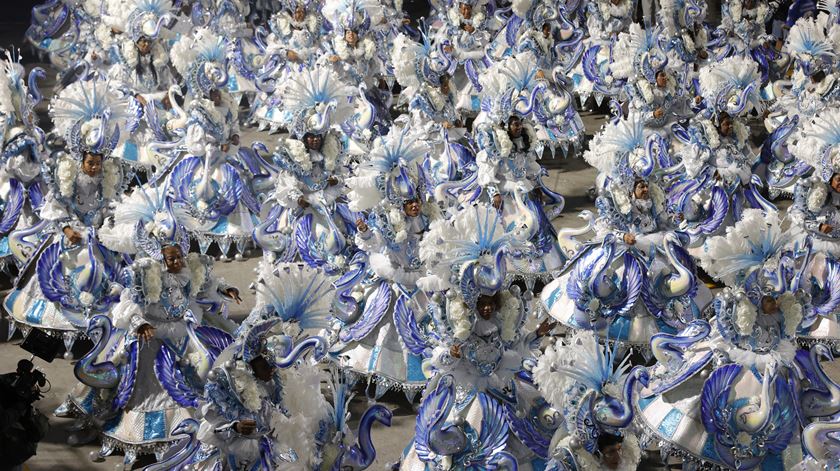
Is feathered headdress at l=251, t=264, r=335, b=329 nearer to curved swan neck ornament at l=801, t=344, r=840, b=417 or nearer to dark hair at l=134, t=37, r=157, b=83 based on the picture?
curved swan neck ornament at l=801, t=344, r=840, b=417

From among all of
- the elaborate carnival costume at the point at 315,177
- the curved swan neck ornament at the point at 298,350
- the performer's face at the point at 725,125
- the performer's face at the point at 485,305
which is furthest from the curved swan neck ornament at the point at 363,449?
the performer's face at the point at 725,125

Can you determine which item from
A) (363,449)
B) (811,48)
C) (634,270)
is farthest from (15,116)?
(811,48)

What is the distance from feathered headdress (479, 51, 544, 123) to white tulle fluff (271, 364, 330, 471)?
16.7 ft

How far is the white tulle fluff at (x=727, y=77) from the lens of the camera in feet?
46.5

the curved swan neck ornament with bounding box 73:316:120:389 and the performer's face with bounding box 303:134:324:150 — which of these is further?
the performer's face with bounding box 303:134:324:150

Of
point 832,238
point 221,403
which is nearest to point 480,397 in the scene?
point 221,403

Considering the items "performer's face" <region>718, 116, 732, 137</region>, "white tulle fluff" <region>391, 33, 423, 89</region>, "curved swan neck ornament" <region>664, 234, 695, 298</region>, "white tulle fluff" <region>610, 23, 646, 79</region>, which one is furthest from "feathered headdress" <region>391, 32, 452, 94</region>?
"curved swan neck ornament" <region>664, 234, 695, 298</region>

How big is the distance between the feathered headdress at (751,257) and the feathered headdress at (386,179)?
9.41ft

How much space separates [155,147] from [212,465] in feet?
22.3

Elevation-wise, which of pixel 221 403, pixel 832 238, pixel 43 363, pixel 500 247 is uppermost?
pixel 500 247

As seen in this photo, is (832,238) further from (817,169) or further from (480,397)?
(480,397)

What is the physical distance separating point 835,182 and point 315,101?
17.5 ft

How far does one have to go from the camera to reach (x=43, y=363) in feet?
41.4

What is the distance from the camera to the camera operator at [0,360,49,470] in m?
9.69
